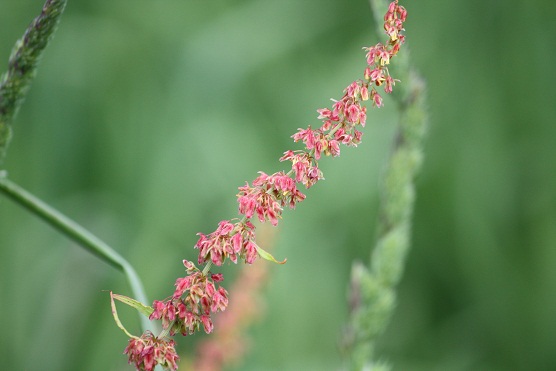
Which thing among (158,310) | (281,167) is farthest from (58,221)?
(281,167)

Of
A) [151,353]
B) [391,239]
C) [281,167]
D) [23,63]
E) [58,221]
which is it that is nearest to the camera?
[151,353]

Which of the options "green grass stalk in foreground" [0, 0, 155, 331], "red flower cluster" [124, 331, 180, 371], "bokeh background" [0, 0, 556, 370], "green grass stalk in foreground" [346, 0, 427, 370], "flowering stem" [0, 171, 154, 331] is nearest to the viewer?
"red flower cluster" [124, 331, 180, 371]

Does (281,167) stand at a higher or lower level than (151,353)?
higher

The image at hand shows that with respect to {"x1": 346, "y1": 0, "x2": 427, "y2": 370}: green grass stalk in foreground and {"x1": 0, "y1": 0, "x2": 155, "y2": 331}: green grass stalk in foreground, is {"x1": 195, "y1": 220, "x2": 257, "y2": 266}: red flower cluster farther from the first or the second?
{"x1": 346, "y1": 0, "x2": 427, "y2": 370}: green grass stalk in foreground

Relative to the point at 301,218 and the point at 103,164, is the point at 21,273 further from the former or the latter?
the point at 301,218

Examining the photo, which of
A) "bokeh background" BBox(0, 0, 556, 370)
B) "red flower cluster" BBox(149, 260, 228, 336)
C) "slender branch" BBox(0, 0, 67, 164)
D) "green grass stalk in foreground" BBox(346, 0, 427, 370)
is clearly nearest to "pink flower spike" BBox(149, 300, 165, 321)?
"red flower cluster" BBox(149, 260, 228, 336)

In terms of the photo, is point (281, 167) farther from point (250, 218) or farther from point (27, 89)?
point (250, 218)
